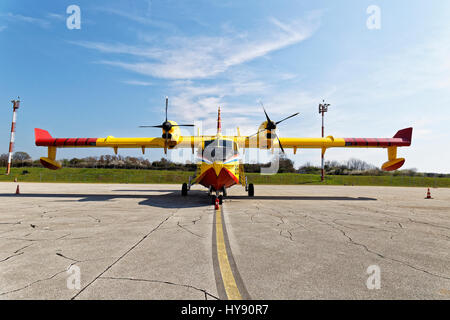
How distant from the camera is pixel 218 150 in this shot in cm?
1134

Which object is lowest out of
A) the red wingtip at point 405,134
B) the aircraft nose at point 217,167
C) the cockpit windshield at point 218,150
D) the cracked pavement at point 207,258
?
the cracked pavement at point 207,258

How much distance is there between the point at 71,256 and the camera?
398cm

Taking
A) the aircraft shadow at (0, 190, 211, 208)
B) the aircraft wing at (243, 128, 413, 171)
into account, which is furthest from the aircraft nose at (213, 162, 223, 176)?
the aircraft wing at (243, 128, 413, 171)

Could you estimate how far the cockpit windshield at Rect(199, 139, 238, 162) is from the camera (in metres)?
11.1

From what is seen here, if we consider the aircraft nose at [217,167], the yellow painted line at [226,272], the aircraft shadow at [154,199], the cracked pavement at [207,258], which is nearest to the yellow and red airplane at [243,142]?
the aircraft shadow at [154,199]

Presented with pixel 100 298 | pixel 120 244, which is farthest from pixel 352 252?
pixel 120 244

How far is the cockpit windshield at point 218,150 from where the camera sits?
36.4ft

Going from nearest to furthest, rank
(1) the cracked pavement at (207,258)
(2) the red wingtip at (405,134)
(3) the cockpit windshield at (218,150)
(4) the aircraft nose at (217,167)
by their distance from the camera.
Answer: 1. (1) the cracked pavement at (207,258)
2. (4) the aircraft nose at (217,167)
3. (3) the cockpit windshield at (218,150)
4. (2) the red wingtip at (405,134)

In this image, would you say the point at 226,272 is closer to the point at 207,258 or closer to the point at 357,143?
the point at 207,258

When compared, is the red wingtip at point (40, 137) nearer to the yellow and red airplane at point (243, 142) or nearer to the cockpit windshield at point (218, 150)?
the yellow and red airplane at point (243, 142)

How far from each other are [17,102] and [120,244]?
52.5 meters

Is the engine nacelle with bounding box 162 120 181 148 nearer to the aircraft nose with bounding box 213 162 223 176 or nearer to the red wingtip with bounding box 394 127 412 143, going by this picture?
the aircraft nose with bounding box 213 162 223 176
